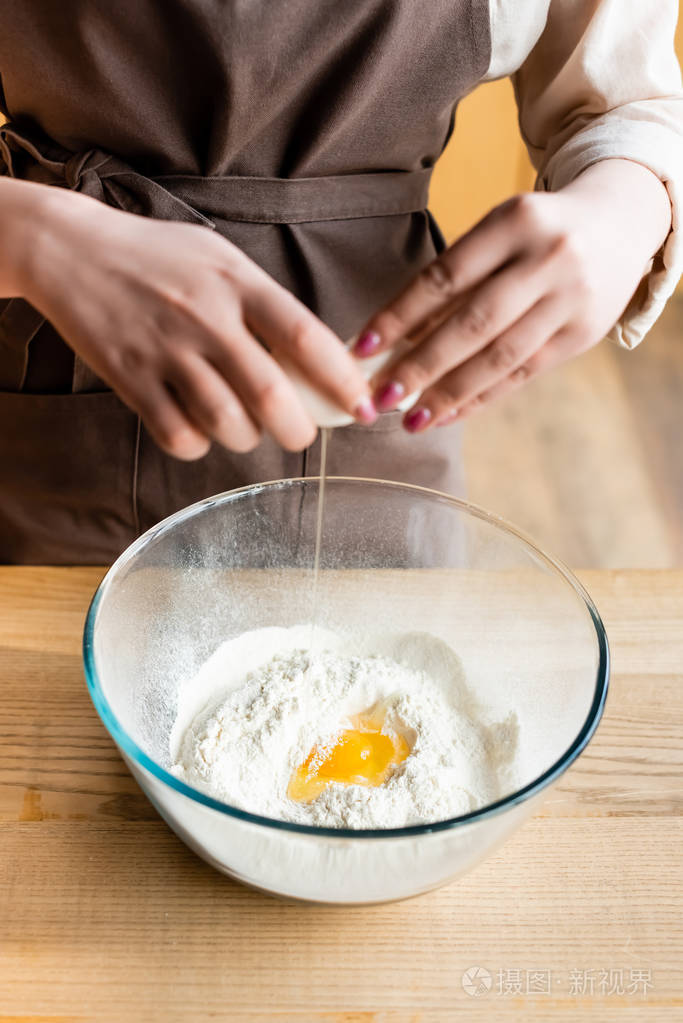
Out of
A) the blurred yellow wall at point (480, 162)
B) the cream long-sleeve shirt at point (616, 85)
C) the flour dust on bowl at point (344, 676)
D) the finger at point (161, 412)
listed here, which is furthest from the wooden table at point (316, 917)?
the blurred yellow wall at point (480, 162)

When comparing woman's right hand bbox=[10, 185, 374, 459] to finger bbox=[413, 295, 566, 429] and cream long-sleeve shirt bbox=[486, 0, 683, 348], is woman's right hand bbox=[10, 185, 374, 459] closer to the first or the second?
finger bbox=[413, 295, 566, 429]

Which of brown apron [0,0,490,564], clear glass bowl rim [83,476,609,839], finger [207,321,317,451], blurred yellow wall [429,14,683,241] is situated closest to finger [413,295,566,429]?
finger [207,321,317,451]

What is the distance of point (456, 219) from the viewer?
9.46ft

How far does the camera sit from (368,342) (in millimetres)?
644

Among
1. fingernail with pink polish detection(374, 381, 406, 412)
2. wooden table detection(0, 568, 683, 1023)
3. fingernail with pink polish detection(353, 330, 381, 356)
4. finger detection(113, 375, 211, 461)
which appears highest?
fingernail with pink polish detection(353, 330, 381, 356)

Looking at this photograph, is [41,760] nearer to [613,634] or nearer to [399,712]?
[399,712]

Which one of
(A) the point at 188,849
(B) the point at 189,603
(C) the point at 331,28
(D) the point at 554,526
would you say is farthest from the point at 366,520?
(D) the point at 554,526

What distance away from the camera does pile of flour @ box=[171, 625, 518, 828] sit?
729 millimetres

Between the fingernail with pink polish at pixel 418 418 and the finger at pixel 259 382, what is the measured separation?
9 centimetres

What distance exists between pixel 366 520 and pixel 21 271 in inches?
15.9

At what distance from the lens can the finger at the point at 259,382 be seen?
1.94 feet

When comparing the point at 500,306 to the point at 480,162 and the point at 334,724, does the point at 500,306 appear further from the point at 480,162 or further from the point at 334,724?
the point at 480,162

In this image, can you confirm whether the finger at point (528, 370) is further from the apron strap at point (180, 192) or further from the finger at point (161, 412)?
the apron strap at point (180, 192)

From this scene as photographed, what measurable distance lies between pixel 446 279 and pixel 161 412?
0.69ft
